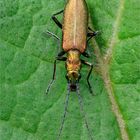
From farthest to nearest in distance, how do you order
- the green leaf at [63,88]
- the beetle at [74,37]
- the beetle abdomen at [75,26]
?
1. the beetle abdomen at [75,26]
2. the beetle at [74,37]
3. the green leaf at [63,88]

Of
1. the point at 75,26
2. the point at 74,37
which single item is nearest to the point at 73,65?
the point at 74,37

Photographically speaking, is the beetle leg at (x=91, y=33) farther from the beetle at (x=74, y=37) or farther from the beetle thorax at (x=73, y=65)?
the beetle thorax at (x=73, y=65)

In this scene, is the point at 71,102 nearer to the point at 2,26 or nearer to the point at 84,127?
the point at 84,127

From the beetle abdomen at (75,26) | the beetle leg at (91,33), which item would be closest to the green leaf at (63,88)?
the beetle leg at (91,33)

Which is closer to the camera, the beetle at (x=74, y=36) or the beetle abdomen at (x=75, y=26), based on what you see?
the beetle at (x=74, y=36)

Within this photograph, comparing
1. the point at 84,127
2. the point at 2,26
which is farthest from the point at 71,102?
the point at 2,26

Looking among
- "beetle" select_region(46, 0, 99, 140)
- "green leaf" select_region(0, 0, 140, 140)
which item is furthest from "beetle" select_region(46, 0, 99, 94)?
"green leaf" select_region(0, 0, 140, 140)

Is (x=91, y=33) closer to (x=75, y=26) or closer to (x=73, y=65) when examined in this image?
(x=75, y=26)
